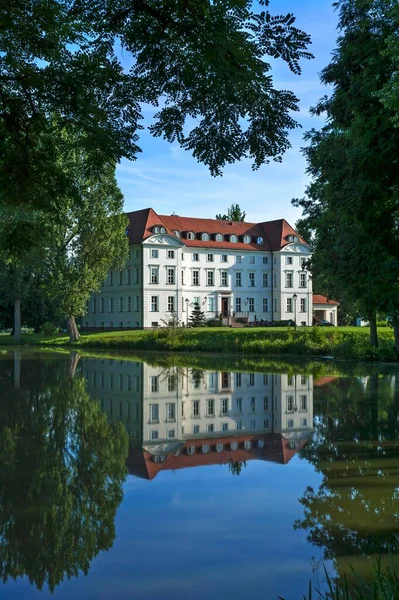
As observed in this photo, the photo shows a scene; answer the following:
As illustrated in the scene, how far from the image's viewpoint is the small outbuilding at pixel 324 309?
83.7m

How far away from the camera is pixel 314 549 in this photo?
19.0ft

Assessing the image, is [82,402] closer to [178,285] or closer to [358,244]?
[358,244]

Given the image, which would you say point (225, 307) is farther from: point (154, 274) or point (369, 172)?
point (369, 172)

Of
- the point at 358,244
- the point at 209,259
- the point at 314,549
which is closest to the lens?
the point at 314,549

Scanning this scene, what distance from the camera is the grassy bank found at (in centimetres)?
3347

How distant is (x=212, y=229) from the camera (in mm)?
77438

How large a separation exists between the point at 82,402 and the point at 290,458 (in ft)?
24.0

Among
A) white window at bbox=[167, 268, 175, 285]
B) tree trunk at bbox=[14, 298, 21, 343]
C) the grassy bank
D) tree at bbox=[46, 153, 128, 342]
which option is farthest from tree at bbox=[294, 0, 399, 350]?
white window at bbox=[167, 268, 175, 285]

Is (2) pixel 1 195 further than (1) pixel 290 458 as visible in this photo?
No

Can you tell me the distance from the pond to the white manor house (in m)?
53.4

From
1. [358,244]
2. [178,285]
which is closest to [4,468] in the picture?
[358,244]

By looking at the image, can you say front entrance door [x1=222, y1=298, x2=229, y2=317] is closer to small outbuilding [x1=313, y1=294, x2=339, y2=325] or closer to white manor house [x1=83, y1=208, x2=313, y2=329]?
white manor house [x1=83, y1=208, x2=313, y2=329]

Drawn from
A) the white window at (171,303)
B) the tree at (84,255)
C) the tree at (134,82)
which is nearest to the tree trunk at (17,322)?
the tree at (84,255)

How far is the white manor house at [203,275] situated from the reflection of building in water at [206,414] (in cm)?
4467
